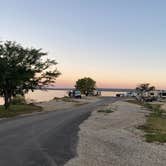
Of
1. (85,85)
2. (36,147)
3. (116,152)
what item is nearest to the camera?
(116,152)

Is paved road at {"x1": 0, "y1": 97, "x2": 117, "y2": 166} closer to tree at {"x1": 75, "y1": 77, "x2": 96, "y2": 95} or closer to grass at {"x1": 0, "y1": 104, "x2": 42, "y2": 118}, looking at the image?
grass at {"x1": 0, "y1": 104, "x2": 42, "y2": 118}

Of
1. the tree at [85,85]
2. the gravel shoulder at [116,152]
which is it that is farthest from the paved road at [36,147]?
the tree at [85,85]

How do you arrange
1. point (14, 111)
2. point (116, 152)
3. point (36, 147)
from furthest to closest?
point (14, 111), point (36, 147), point (116, 152)

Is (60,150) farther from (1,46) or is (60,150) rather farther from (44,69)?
(44,69)

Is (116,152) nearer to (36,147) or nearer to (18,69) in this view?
(36,147)

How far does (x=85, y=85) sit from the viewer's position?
123562 mm

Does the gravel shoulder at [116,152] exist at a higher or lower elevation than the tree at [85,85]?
lower

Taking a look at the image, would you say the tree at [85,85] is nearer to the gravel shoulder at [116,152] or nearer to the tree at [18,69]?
the tree at [18,69]

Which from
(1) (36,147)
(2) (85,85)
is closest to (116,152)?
(1) (36,147)

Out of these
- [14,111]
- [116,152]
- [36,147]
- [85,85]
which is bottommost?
Result: [116,152]

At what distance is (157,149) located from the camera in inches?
635

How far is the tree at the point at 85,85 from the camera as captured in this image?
12281 cm

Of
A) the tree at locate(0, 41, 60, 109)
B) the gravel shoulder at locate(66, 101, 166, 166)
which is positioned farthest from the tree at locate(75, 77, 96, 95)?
the gravel shoulder at locate(66, 101, 166, 166)

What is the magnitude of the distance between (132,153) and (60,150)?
2.75 m
